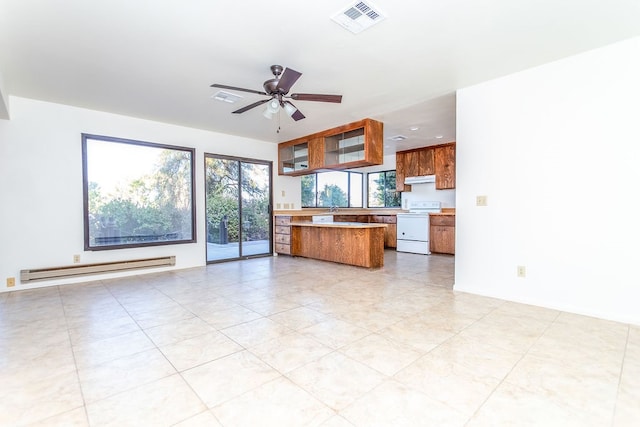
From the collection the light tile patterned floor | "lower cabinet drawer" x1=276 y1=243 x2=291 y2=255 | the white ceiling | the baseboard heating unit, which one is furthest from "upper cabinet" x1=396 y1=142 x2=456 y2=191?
the baseboard heating unit

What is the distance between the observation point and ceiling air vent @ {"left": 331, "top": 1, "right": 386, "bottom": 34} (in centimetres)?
216

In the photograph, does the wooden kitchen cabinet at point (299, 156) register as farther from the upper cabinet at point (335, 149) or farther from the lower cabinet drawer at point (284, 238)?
the lower cabinet drawer at point (284, 238)

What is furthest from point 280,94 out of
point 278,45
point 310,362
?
point 310,362

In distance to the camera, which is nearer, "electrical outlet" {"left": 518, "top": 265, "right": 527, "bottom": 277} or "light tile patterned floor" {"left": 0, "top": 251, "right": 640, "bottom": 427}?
"light tile patterned floor" {"left": 0, "top": 251, "right": 640, "bottom": 427}

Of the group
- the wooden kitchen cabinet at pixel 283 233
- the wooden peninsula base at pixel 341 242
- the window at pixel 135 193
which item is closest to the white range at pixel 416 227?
the wooden peninsula base at pixel 341 242

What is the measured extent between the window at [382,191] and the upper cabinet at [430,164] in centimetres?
61

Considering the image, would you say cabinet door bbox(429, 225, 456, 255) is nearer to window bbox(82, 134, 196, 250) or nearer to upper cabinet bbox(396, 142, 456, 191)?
upper cabinet bbox(396, 142, 456, 191)

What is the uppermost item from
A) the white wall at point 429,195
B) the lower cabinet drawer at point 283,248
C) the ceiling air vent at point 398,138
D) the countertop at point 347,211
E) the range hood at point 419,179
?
the ceiling air vent at point 398,138

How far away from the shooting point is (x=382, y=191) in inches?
333

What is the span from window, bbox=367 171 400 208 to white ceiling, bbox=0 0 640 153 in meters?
4.23

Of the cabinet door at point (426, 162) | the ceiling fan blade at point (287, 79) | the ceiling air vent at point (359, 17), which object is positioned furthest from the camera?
the cabinet door at point (426, 162)

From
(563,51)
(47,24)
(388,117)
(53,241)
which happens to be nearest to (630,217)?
(563,51)

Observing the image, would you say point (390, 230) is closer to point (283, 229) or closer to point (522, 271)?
point (283, 229)

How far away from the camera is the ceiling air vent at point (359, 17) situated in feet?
7.10
